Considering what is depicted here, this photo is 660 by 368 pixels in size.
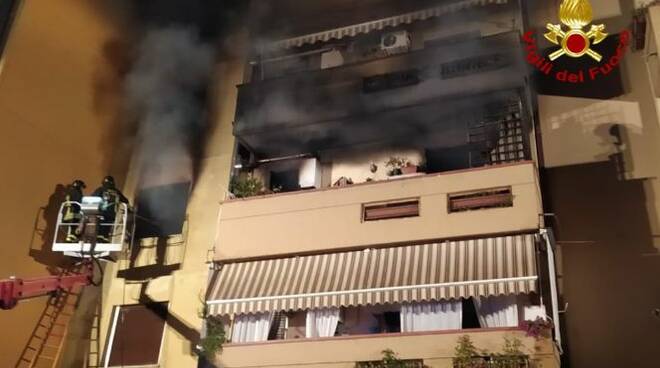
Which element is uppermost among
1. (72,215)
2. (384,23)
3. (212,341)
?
(384,23)

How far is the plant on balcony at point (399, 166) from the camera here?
1456 cm

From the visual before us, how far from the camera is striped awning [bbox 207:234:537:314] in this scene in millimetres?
11602

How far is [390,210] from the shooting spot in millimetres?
13383

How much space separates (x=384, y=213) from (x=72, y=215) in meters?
6.99

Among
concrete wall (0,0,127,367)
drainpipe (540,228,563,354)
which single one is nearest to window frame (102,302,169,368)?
concrete wall (0,0,127,367)

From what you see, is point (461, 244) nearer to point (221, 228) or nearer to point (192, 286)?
point (221, 228)

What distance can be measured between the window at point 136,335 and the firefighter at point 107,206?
6.22 feet

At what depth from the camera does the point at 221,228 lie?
47.2 feet

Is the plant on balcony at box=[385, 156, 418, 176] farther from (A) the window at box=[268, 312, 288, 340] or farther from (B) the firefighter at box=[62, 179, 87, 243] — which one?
(B) the firefighter at box=[62, 179, 87, 243]

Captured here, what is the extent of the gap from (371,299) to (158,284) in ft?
19.5

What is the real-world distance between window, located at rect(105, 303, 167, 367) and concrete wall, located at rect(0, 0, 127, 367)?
71.5 inches


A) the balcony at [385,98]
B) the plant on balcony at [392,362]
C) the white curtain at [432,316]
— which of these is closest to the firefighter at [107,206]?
the balcony at [385,98]

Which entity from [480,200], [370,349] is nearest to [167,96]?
[480,200]

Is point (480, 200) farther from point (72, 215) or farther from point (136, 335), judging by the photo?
point (72, 215)
